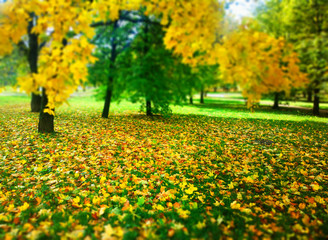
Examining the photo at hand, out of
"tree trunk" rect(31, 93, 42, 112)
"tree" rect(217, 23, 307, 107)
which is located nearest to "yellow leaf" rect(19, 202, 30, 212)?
"tree" rect(217, 23, 307, 107)

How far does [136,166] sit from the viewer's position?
5008mm

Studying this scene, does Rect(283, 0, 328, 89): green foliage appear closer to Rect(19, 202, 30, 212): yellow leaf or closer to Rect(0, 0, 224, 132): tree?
Rect(0, 0, 224, 132): tree

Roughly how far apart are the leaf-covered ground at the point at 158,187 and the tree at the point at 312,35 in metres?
2.40

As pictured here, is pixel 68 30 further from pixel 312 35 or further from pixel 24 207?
pixel 312 35

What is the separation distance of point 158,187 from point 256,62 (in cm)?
306

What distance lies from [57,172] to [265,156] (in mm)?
6101

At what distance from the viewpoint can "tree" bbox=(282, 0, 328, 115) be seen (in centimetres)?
380

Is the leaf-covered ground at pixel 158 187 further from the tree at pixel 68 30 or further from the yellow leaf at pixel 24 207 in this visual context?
the tree at pixel 68 30

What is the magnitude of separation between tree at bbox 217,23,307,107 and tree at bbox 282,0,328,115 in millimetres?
1115

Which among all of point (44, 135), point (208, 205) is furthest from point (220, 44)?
point (44, 135)

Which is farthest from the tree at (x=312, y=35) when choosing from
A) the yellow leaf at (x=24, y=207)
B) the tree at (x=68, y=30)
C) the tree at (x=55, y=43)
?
the yellow leaf at (x=24, y=207)

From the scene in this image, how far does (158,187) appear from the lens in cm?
406

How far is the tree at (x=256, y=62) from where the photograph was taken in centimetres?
295

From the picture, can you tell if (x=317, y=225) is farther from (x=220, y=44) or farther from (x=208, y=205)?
(x=220, y=44)
